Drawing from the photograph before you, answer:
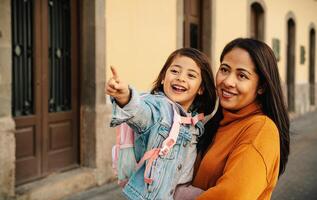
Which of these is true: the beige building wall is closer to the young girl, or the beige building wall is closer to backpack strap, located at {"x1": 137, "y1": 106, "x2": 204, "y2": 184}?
the young girl

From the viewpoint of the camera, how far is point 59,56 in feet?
18.4

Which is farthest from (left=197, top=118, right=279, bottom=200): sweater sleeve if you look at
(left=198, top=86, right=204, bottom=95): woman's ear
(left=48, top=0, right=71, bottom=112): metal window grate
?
(left=48, top=0, right=71, bottom=112): metal window grate

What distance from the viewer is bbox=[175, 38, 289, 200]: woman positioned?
1632 millimetres

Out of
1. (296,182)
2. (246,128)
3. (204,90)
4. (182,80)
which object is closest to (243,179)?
(246,128)

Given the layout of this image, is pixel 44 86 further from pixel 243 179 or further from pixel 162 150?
pixel 243 179

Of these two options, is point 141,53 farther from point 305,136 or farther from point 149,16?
point 305,136

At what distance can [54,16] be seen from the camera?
5492mm

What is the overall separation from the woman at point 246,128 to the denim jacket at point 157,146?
0.08 metres

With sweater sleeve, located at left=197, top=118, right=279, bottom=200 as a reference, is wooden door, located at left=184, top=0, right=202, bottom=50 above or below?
above

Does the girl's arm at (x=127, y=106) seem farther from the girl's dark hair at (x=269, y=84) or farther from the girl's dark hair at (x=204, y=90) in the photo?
the girl's dark hair at (x=269, y=84)

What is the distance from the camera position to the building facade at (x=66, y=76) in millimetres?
4844

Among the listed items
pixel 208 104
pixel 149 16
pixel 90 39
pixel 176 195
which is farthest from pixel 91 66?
pixel 176 195

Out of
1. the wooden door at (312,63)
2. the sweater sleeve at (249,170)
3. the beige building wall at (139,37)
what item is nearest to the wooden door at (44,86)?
the beige building wall at (139,37)

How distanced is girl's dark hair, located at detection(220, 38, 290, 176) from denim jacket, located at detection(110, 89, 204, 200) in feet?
1.27
